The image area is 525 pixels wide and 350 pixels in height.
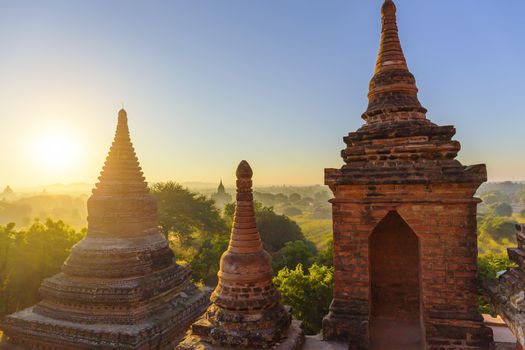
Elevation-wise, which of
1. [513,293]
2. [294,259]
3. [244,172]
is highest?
[244,172]

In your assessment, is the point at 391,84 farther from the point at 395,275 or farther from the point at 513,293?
the point at 513,293

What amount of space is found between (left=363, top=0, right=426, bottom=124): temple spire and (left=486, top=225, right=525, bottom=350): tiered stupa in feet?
10.2

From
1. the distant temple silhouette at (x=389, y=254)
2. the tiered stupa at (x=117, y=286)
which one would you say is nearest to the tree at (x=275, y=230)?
the tiered stupa at (x=117, y=286)

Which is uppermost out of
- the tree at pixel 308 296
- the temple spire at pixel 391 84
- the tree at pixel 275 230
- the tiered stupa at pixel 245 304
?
the temple spire at pixel 391 84

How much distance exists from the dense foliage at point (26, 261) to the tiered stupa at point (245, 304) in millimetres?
18625

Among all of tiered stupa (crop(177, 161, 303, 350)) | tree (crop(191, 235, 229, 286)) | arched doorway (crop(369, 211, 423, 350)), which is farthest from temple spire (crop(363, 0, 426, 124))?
tree (crop(191, 235, 229, 286))

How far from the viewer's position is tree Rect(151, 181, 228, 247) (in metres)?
37.6

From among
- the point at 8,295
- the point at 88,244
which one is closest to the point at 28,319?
the point at 88,244

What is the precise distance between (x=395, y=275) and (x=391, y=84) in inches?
177

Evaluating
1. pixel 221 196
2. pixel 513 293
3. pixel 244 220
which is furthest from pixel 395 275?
pixel 221 196

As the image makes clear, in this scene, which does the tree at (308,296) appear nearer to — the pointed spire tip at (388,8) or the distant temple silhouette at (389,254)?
the distant temple silhouette at (389,254)

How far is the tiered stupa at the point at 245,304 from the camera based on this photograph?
6.46m

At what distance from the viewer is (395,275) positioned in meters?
8.26

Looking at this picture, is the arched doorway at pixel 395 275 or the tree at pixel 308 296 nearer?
the arched doorway at pixel 395 275
